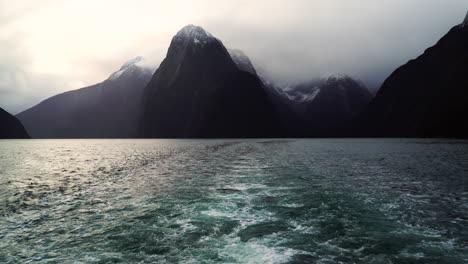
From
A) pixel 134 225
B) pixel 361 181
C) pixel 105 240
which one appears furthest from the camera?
pixel 361 181

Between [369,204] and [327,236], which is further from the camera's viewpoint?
[369,204]

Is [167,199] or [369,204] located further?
[167,199]

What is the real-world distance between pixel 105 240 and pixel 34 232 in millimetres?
3890

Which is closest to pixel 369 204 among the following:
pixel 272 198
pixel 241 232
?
pixel 272 198

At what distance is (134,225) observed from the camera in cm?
1382

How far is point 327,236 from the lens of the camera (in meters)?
12.0

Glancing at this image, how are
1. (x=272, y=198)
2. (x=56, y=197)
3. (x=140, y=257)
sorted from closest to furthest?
(x=140, y=257) < (x=272, y=198) < (x=56, y=197)

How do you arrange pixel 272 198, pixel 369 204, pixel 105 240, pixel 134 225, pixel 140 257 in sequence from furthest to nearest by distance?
pixel 272 198 < pixel 369 204 < pixel 134 225 < pixel 105 240 < pixel 140 257

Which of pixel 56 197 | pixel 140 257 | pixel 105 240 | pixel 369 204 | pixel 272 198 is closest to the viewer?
pixel 140 257

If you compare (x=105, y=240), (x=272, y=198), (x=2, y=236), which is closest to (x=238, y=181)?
(x=272, y=198)

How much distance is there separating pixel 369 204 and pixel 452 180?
14.3 m

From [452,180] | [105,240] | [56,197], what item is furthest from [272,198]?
[452,180]

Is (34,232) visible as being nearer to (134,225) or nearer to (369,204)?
(134,225)

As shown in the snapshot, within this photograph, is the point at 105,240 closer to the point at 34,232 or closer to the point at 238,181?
the point at 34,232
